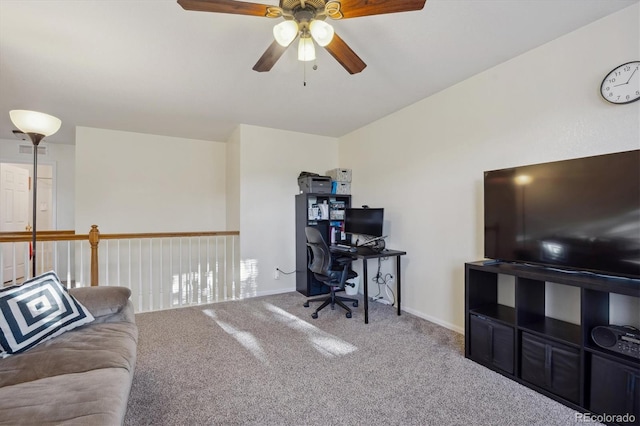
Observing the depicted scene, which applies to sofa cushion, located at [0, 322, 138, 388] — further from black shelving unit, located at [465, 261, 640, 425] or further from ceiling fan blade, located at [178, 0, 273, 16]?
black shelving unit, located at [465, 261, 640, 425]

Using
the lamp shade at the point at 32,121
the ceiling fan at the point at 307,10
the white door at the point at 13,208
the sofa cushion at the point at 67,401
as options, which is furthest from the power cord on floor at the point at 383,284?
the white door at the point at 13,208

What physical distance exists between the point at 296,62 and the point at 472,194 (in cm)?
197

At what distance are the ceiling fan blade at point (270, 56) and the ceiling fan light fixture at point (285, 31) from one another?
0.11 m

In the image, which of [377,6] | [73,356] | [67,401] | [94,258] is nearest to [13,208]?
[94,258]

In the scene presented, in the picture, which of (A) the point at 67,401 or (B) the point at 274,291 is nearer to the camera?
(A) the point at 67,401

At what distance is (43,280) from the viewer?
5.85 feet

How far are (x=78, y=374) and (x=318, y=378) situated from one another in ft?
4.47

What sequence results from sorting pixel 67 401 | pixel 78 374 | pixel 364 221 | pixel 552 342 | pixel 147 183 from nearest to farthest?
1. pixel 67 401
2. pixel 78 374
3. pixel 552 342
4. pixel 364 221
5. pixel 147 183

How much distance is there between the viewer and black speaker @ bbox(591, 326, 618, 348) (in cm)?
159

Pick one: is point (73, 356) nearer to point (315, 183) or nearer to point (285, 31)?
point (285, 31)

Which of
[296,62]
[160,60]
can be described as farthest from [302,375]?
[160,60]

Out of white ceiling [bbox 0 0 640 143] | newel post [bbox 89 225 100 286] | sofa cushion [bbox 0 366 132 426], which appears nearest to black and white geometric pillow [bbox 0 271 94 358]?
sofa cushion [bbox 0 366 132 426]

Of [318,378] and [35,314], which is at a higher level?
[35,314]

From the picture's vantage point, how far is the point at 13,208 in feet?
16.2
